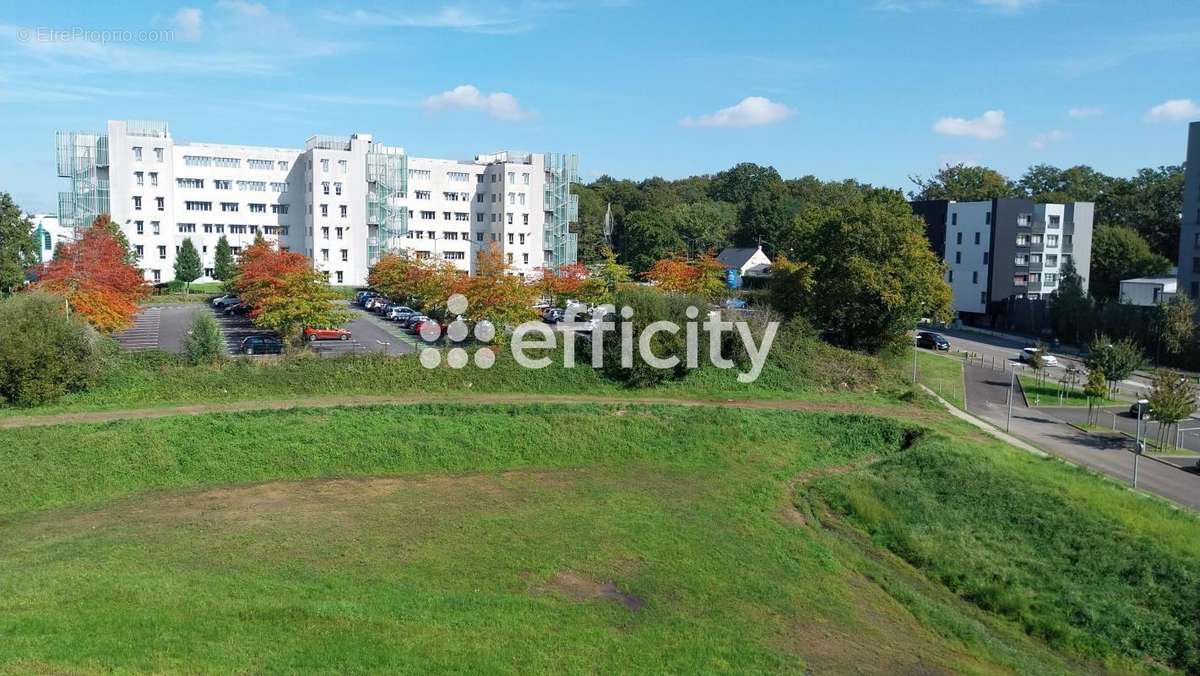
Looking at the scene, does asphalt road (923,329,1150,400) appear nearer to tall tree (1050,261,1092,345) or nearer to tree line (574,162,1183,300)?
tall tree (1050,261,1092,345)

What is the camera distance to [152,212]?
218ft

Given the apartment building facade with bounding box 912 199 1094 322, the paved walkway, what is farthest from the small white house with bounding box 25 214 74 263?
the apartment building facade with bounding box 912 199 1094 322

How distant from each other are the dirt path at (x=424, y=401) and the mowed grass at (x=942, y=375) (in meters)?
6.22

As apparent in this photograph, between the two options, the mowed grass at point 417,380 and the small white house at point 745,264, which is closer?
the mowed grass at point 417,380

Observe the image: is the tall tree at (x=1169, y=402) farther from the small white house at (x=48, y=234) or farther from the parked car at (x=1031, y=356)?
the small white house at (x=48, y=234)

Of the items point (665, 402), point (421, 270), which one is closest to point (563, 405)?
point (665, 402)

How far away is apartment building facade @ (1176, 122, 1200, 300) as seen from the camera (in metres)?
53.0

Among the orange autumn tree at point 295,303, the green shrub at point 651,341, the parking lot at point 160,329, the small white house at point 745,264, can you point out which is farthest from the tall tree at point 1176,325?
the parking lot at point 160,329

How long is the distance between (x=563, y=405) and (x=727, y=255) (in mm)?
57389

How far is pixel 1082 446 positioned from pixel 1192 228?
33.8m

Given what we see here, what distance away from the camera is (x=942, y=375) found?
40375mm

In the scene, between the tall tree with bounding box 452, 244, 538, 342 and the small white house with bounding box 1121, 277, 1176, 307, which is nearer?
the tall tree with bounding box 452, 244, 538, 342

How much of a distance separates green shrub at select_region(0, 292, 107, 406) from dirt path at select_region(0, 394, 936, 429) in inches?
45.1

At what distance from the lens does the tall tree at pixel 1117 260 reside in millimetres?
69062
